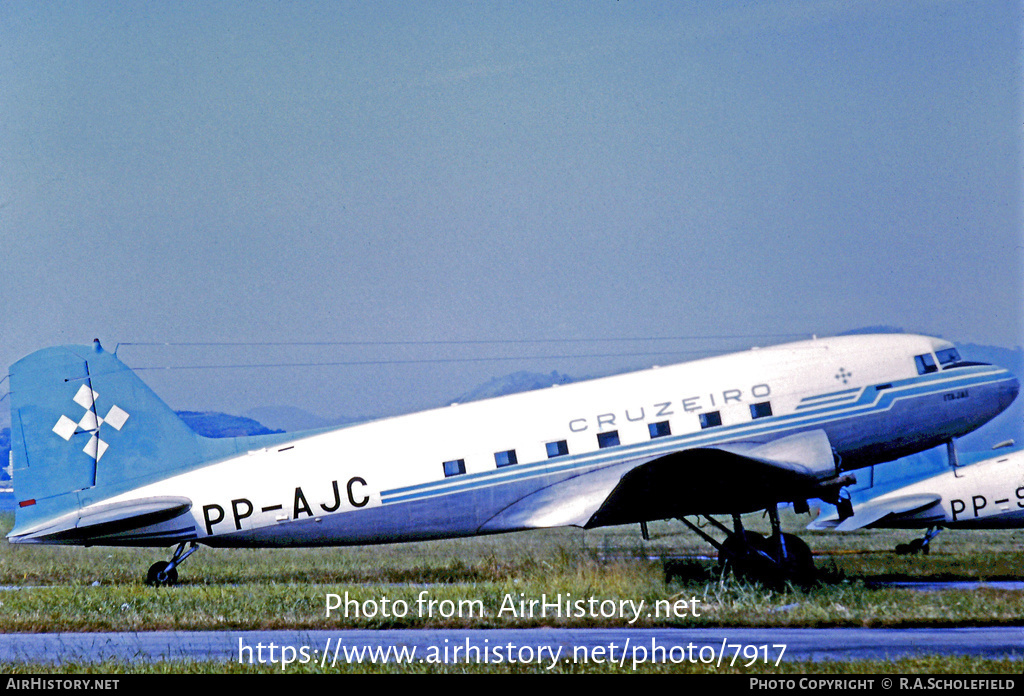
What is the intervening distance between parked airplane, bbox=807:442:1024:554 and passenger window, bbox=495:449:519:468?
928 cm

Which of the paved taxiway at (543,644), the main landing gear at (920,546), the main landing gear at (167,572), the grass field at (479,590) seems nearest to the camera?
the paved taxiway at (543,644)

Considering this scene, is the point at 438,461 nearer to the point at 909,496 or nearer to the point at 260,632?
the point at 260,632

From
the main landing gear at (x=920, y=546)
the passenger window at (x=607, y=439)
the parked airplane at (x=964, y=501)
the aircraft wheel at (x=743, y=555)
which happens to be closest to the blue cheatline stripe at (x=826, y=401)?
the aircraft wheel at (x=743, y=555)

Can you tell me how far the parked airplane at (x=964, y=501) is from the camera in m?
20.4

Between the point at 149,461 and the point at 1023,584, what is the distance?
560 inches

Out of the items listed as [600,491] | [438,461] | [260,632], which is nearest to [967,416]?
[600,491]

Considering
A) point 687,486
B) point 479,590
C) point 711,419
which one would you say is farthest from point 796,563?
point 479,590

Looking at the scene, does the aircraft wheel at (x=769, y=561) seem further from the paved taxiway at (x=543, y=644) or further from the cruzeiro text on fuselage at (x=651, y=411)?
the paved taxiway at (x=543, y=644)

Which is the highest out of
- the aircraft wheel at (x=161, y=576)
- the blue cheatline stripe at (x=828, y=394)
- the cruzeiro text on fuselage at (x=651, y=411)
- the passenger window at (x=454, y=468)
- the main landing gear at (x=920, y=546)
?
the cruzeiro text on fuselage at (x=651, y=411)

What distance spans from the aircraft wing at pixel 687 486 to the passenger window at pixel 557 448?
439 mm

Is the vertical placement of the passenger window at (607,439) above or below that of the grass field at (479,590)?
above

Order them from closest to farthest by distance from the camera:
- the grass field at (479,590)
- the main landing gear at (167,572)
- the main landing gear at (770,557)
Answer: the grass field at (479,590)
the main landing gear at (770,557)
the main landing gear at (167,572)

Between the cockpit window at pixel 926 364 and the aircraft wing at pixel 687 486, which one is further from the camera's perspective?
the cockpit window at pixel 926 364

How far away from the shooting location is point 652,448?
48.1ft
